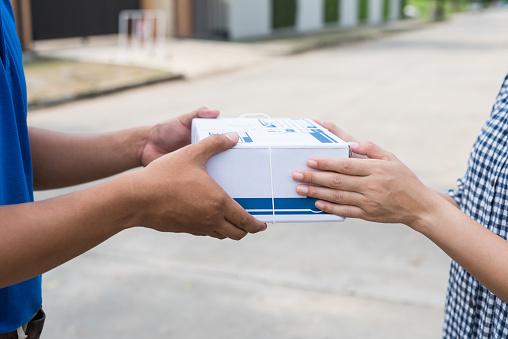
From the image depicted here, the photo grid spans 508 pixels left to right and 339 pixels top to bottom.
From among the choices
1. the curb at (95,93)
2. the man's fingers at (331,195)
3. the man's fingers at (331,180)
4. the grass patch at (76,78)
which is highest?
the man's fingers at (331,180)

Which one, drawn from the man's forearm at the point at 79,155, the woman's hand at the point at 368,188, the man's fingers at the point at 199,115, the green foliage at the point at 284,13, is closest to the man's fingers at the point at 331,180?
the woman's hand at the point at 368,188

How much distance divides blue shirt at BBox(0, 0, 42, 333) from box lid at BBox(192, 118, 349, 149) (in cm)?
41

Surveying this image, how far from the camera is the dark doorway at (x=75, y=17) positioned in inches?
663

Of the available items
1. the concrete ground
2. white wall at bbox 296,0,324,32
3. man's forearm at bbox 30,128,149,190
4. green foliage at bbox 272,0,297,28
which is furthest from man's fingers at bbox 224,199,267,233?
white wall at bbox 296,0,324,32

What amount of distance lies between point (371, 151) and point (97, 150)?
89 centimetres

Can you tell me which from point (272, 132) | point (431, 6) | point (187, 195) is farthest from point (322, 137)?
point (431, 6)

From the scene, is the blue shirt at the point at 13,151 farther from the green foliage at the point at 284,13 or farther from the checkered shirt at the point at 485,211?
the green foliage at the point at 284,13

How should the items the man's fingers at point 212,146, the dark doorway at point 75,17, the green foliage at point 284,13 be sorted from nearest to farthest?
1. the man's fingers at point 212,146
2. the dark doorway at point 75,17
3. the green foliage at point 284,13

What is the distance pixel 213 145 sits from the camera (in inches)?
61.0

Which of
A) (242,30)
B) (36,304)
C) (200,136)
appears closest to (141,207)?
(200,136)

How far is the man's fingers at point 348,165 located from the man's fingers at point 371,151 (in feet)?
0.18

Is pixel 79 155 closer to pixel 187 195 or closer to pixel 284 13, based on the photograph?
pixel 187 195

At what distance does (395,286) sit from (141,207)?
273 cm

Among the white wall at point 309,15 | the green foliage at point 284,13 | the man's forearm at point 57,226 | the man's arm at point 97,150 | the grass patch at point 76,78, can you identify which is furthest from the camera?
the white wall at point 309,15
